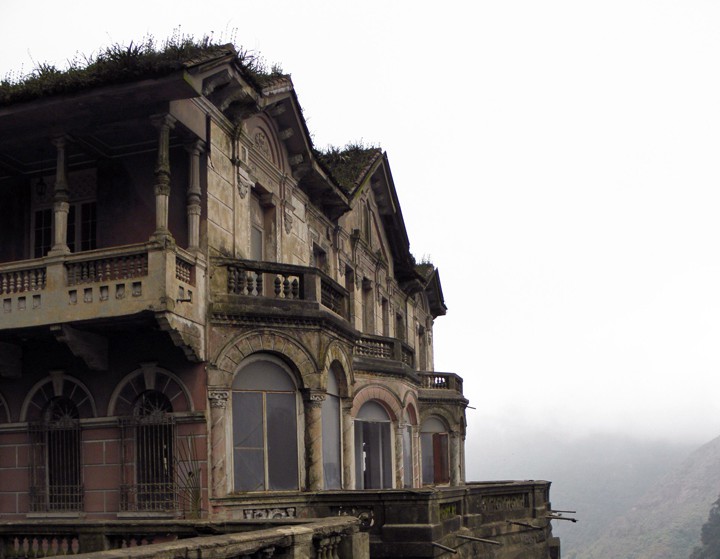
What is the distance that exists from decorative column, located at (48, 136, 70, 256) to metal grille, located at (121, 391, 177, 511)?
328 cm

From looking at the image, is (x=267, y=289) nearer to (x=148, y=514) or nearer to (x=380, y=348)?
(x=148, y=514)

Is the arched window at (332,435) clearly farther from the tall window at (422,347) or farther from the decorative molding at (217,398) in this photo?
the tall window at (422,347)

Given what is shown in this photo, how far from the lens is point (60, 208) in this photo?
62.0 feet

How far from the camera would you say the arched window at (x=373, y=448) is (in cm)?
2592

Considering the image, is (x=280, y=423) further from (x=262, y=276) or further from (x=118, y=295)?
(x=118, y=295)

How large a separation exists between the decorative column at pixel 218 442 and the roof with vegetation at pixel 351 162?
10.6 m

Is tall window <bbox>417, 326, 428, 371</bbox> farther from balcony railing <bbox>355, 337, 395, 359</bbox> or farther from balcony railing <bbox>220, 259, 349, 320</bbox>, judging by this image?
balcony railing <bbox>220, 259, 349, 320</bbox>

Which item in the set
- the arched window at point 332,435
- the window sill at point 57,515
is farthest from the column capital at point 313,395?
the window sill at point 57,515

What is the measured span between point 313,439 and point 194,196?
5.40 meters

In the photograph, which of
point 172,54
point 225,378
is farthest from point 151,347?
point 172,54

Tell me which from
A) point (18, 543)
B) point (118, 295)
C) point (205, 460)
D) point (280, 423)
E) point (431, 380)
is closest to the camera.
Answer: point (18, 543)

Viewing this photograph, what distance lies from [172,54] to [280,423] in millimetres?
7443

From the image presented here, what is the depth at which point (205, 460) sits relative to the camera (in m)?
19.3

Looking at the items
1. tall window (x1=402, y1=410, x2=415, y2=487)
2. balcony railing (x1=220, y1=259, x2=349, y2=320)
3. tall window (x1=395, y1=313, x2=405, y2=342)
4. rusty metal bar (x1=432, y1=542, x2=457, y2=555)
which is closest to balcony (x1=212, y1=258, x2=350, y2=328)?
balcony railing (x1=220, y1=259, x2=349, y2=320)
